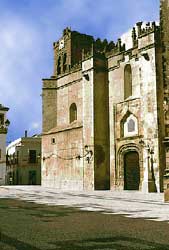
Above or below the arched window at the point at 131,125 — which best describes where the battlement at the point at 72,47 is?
above

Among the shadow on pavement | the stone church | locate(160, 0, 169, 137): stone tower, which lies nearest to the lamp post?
→ the stone church

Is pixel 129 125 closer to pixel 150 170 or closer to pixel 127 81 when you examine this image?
pixel 127 81

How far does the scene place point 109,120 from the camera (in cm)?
2627

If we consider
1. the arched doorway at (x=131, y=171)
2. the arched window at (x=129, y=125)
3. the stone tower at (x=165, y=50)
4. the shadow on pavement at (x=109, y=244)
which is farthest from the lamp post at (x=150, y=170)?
the shadow on pavement at (x=109, y=244)

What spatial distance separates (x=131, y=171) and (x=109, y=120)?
13.0 feet

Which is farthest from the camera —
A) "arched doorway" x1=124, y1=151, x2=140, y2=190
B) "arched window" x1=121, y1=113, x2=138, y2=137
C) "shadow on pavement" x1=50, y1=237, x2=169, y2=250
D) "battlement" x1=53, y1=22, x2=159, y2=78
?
"battlement" x1=53, y1=22, x2=159, y2=78

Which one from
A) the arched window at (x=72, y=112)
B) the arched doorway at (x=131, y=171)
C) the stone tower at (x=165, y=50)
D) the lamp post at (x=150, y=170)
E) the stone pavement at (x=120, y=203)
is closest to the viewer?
the stone pavement at (x=120, y=203)

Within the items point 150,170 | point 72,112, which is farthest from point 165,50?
point 72,112

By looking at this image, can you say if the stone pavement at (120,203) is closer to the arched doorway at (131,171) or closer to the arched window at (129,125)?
the arched doorway at (131,171)

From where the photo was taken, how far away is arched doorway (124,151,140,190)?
2438 cm

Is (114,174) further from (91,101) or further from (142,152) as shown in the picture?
(91,101)

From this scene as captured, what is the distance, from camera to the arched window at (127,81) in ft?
82.8

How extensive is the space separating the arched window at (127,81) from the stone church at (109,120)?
0.06 metres

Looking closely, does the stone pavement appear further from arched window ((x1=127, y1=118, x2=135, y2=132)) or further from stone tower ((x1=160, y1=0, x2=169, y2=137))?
arched window ((x1=127, y1=118, x2=135, y2=132))
